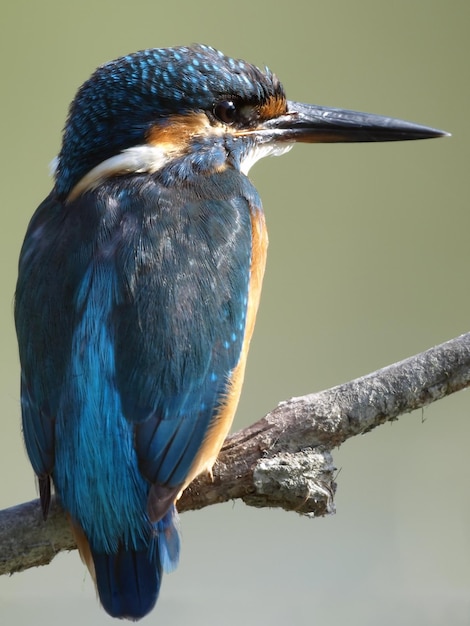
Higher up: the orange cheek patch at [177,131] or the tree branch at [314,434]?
the orange cheek patch at [177,131]

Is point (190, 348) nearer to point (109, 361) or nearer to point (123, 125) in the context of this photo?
point (109, 361)

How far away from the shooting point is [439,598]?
296 cm

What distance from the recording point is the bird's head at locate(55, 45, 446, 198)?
7.47 feet

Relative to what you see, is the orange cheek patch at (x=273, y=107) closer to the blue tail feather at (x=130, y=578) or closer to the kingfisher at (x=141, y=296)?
the kingfisher at (x=141, y=296)

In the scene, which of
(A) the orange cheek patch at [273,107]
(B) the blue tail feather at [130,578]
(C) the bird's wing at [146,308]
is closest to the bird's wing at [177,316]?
(C) the bird's wing at [146,308]

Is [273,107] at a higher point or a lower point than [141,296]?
higher

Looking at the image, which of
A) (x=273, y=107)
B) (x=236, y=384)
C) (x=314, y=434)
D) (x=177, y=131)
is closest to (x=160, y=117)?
(x=177, y=131)

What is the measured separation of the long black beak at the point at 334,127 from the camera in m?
2.52

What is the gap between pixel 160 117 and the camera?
2.29m

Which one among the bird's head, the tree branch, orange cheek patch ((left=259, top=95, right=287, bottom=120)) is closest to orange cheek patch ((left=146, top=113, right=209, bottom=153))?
the bird's head

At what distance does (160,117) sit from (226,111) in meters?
0.14

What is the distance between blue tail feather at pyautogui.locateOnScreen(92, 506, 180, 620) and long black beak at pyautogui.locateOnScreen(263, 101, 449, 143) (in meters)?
0.94

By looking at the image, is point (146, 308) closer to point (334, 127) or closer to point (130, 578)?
point (130, 578)

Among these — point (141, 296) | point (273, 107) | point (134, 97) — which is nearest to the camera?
point (141, 296)
